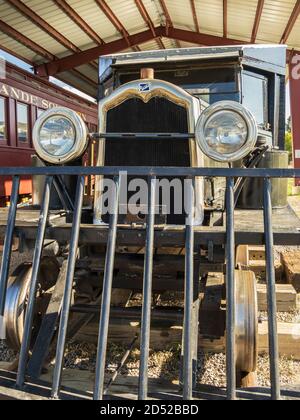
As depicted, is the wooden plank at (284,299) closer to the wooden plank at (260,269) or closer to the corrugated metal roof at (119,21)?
the wooden plank at (260,269)

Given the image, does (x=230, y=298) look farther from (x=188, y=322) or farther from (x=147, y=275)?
(x=147, y=275)

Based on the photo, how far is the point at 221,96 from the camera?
368cm

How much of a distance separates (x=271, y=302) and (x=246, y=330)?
388 millimetres

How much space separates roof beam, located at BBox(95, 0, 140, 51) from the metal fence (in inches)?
353

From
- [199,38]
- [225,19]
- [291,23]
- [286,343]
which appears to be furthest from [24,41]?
[286,343]

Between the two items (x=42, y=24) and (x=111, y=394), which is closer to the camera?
(x=111, y=394)

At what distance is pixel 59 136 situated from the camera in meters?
2.75

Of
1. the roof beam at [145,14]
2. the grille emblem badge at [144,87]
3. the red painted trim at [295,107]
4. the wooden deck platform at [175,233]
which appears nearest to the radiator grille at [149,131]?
the grille emblem badge at [144,87]

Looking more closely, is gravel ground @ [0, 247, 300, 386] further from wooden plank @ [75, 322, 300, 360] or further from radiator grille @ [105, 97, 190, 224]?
radiator grille @ [105, 97, 190, 224]

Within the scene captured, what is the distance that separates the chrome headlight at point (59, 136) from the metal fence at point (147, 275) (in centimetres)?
23

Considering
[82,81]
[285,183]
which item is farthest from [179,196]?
[82,81]

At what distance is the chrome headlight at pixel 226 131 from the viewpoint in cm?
243
